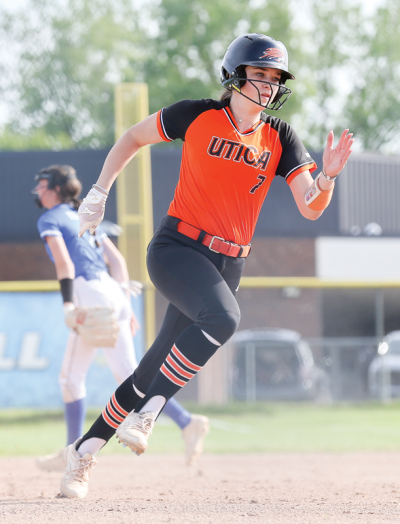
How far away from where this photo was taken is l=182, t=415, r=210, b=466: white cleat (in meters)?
5.12

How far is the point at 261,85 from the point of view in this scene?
3666 millimetres

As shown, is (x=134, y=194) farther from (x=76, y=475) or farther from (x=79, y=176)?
(x=76, y=475)

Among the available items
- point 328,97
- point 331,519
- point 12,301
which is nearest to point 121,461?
point 331,519

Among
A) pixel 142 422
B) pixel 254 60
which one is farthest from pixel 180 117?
pixel 142 422

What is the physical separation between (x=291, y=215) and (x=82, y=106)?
19729 millimetres

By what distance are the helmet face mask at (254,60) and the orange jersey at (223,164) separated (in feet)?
0.50

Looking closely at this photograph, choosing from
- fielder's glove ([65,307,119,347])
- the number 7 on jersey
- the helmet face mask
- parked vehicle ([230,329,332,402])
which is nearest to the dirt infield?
fielder's glove ([65,307,119,347])

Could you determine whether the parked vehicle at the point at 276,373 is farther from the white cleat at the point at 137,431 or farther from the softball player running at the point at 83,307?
the white cleat at the point at 137,431

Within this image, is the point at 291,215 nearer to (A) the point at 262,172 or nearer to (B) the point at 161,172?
(B) the point at 161,172

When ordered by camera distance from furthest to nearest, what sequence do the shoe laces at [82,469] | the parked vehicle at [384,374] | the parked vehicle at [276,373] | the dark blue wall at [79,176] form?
1. the dark blue wall at [79,176]
2. the parked vehicle at [384,374]
3. the parked vehicle at [276,373]
4. the shoe laces at [82,469]

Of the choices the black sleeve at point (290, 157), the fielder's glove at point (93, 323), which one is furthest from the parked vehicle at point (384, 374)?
the black sleeve at point (290, 157)

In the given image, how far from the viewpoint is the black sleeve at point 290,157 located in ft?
12.5

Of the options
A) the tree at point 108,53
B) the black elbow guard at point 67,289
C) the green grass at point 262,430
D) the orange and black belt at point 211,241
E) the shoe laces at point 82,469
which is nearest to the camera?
the orange and black belt at point 211,241

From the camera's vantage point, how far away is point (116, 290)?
541 cm
